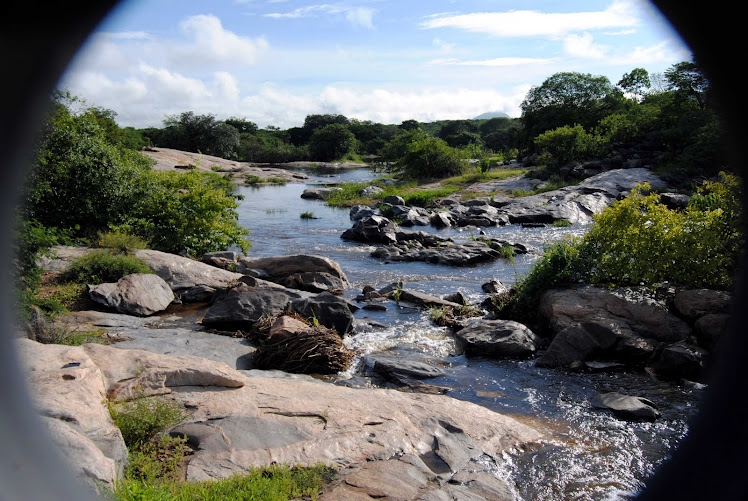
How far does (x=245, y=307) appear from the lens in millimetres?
9898

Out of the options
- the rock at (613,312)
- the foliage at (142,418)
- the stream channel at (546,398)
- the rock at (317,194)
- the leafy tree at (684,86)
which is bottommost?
the stream channel at (546,398)

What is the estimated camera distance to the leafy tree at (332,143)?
261 feet

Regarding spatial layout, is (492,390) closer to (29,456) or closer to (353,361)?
(353,361)

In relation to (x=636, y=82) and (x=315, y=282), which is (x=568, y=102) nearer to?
(x=636, y=82)

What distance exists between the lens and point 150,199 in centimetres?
1454

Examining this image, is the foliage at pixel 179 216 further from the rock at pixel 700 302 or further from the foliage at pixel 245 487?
the rock at pixel 700 302

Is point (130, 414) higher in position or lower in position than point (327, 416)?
higher

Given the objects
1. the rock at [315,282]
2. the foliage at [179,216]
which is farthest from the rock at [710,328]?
the foliage at [179,216]

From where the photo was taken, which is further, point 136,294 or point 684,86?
point 684,86

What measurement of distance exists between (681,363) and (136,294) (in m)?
9.83

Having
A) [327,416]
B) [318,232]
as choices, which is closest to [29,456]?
[327,416]

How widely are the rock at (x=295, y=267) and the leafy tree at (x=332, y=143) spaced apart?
67.3m

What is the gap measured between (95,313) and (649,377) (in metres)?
9.45

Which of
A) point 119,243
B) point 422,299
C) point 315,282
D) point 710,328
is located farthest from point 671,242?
point 119,243
